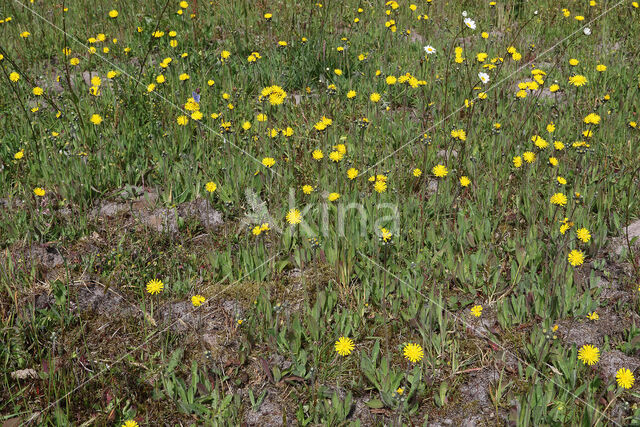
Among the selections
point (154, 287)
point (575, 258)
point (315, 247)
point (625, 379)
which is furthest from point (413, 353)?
point (154, 287)

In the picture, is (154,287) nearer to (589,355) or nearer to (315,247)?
(315,247)

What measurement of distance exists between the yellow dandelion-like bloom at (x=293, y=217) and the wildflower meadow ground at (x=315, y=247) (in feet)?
0.07

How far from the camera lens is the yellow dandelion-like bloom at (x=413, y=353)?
233 cm

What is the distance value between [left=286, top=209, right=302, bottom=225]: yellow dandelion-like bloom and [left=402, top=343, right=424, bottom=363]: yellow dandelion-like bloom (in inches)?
40.3

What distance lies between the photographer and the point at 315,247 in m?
2.67

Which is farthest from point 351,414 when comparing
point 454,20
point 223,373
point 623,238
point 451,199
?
point 454,20

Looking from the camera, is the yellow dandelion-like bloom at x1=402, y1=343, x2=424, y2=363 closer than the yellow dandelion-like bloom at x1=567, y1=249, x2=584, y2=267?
Yes

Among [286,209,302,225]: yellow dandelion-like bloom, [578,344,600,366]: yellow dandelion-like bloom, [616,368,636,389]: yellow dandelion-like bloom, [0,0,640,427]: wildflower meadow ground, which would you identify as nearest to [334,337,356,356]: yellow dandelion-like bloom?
[0,0,640,427]: wildflower meadow ground

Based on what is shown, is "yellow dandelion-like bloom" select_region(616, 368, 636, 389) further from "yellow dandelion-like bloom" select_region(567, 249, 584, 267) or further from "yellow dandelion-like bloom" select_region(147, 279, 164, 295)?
"yellow dandelion-like bloom" select_region(147, 279, 164, 295)

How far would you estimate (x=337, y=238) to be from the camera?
2.99 meters

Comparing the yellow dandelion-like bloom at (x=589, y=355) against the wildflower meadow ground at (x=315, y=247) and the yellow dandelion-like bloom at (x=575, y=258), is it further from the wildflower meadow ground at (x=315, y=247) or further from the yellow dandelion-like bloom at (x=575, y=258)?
the yellow dandelion-like bloom at (x=575, y=258)

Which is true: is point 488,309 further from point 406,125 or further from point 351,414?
point 406,125

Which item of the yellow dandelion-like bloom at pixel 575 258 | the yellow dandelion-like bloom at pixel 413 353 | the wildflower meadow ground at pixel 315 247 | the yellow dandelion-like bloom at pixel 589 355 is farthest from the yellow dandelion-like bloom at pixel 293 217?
the yellow dandelion-like bloom at pixel 589 355

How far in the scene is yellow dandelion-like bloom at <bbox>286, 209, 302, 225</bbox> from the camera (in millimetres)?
3072
